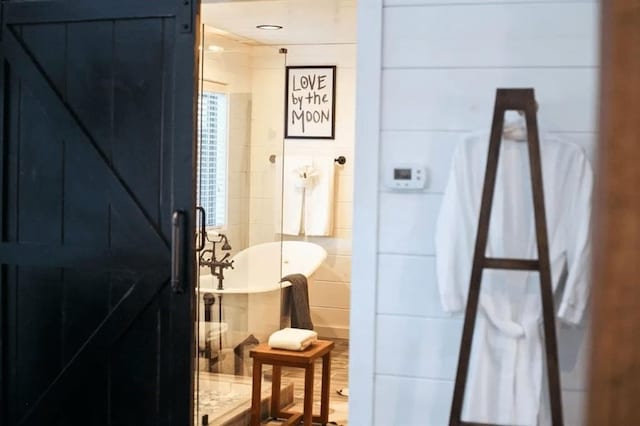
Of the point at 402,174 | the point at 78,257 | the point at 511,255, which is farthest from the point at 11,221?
the point at 511,255

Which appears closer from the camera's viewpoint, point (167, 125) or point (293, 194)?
point (167, 125)

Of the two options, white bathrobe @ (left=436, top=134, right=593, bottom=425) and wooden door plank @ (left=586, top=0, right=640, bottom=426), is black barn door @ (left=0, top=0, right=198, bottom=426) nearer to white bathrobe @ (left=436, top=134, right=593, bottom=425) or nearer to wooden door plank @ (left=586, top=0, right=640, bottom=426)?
white bathrobe @ (left=436, top=134, right=593, bottom=425)

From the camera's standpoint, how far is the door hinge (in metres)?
3.12

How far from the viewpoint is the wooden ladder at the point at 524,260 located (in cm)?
229

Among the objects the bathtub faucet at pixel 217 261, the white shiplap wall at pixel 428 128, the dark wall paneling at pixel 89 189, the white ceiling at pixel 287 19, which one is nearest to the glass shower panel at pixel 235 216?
the bathtub faucet at pixel 217 261

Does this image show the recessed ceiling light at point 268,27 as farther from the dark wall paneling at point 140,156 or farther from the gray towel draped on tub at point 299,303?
the dark wall paneling at point 140,156

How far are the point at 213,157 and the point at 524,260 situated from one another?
2.19 meters

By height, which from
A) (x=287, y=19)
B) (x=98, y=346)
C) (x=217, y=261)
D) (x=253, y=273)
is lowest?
(x=98, y=346)

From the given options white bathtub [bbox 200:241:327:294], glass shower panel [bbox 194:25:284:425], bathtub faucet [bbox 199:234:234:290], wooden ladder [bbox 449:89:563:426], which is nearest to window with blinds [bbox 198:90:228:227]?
glass shower panel [bbox 194:25:284:425]

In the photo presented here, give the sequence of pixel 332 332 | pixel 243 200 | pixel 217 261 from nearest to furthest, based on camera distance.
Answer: pixel 217 261
pixel 243 200
pixel 332 332

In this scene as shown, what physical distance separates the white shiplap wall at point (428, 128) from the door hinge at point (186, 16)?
0.74 m

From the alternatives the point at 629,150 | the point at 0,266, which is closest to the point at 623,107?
the point at 629,150

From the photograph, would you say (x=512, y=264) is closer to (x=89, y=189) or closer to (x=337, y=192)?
(x=89, y=189)

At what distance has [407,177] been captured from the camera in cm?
276
